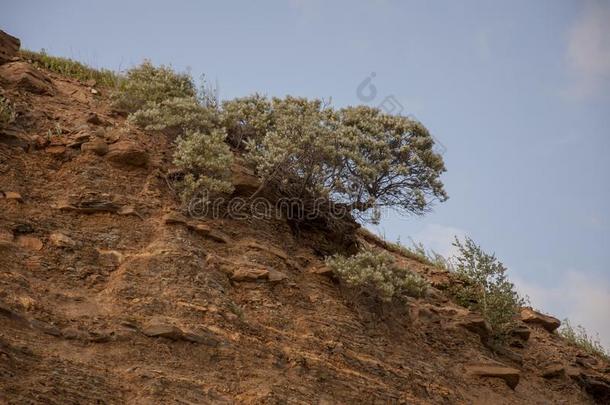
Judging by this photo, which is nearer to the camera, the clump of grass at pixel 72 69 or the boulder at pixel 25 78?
the boulder at pixel 25 78

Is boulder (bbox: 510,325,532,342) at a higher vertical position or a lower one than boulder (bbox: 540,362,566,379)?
higher

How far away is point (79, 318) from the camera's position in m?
8.16

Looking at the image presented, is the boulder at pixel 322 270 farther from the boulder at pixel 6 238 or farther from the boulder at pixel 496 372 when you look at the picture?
the boulder at pixel 6 238

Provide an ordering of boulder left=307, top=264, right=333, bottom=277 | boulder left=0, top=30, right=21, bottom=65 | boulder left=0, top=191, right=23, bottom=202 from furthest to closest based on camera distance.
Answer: boulder left=0, top=30, right=21, bottom=65 < boulder left=307, top=264, right=333, bottom=277 < boulder left=0, top=191, right=23, bottom=202

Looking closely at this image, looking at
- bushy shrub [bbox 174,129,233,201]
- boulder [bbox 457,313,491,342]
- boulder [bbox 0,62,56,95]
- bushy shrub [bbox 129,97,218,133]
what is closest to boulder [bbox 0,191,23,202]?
bushy shrub [bbox 174,129,233,201]

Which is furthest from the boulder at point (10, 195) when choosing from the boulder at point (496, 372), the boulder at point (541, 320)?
the boulder at point (541, 320)

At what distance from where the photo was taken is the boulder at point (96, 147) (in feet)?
36.5

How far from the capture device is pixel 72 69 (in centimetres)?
1462

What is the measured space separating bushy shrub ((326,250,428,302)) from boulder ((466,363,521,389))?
1.68m

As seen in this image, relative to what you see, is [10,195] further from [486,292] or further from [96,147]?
[486,292]

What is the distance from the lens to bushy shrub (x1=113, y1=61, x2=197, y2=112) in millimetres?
13305

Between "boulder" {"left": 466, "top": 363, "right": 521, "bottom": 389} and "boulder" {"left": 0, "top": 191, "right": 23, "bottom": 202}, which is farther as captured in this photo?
"boulder" {"left": 466, "top": 363, "right": 521, "bottom": 389}

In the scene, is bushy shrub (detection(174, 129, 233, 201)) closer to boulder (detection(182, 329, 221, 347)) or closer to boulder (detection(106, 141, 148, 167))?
boulder (detection(106, 141, 148, 167))

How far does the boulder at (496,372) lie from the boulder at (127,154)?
7.02 meters
